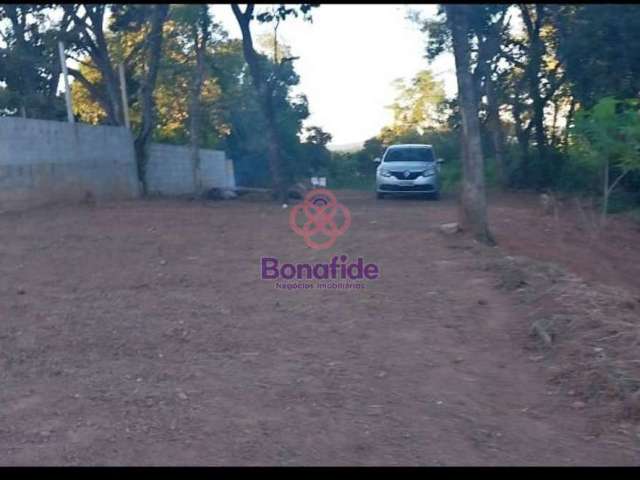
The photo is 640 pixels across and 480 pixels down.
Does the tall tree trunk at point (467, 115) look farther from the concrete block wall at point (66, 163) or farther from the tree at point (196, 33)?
the tree at point (196, 33)

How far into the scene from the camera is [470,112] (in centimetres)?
1006

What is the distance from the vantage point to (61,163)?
651 inches

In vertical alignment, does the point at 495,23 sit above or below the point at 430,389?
above

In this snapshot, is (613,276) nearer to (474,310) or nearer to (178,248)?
(474,310)

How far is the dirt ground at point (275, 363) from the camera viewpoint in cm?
429

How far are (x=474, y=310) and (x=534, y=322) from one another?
727 millimetres

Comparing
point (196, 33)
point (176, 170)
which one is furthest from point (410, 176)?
point (176, 170)

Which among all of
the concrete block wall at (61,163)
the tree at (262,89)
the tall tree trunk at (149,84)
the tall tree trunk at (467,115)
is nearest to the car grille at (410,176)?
the tree at (262,89)

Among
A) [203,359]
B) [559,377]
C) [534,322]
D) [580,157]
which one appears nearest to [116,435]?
[203,359]

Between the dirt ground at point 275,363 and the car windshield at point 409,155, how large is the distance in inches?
403

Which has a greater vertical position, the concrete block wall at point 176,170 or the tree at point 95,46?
the tree at point 95,46

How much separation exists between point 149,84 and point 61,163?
4.06 metres

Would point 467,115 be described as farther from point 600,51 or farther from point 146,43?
point 146,43

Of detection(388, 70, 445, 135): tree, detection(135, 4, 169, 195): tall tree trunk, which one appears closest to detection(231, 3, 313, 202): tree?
detection(135, 4, 169, 195): tall tree trunk
